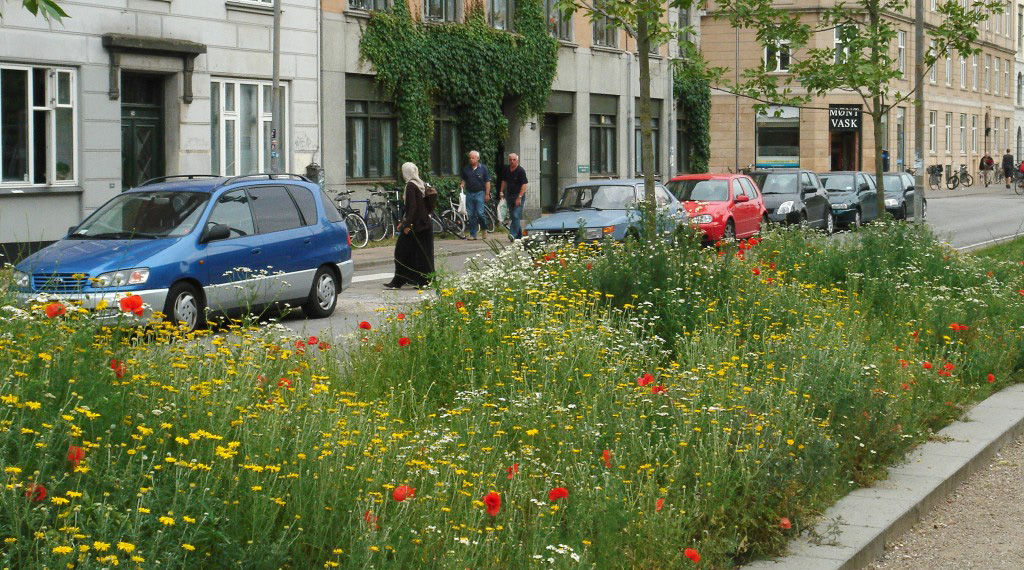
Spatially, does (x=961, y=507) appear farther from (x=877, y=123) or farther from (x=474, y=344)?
(x=877, y=123)

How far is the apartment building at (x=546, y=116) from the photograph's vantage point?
30.2 metres

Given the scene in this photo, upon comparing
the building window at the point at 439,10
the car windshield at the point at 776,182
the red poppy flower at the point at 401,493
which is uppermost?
the building window at the point at 439,10

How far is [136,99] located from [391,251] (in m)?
5.48

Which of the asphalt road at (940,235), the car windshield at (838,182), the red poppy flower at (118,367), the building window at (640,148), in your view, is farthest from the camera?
the building window at (640,148)

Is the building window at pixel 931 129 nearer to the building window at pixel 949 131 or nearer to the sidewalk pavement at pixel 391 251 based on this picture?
the building window at pixel 949 131

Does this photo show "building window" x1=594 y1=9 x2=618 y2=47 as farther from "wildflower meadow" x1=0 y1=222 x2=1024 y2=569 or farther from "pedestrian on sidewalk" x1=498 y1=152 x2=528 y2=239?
"wildflower meadow" x1=0 y1=222 x2=1024 y2=569

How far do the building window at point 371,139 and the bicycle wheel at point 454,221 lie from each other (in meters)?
1.85

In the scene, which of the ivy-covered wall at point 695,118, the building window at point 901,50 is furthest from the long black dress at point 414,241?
the building window at point 901,50

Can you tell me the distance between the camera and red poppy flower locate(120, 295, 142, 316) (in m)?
5.96

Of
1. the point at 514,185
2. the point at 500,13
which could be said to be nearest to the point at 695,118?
the point at 500,13

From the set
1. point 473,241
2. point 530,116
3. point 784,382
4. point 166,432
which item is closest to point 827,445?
point 784,382

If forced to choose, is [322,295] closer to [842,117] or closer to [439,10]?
[439,10]

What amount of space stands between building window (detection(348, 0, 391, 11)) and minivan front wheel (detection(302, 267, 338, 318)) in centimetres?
1563

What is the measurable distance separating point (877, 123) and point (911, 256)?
24.7ft
